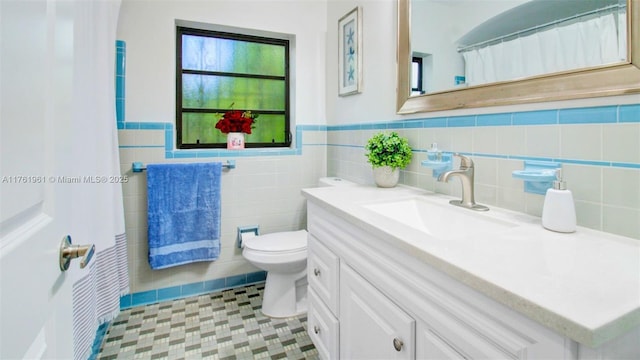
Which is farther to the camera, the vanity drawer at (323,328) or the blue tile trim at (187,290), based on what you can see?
the blue tile trim at (187,290)

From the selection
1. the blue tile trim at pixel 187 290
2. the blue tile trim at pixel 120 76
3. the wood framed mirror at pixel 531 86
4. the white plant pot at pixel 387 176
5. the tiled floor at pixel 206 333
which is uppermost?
Result: the blue tile trim at pixel 120 76

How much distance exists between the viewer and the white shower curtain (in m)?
1.13

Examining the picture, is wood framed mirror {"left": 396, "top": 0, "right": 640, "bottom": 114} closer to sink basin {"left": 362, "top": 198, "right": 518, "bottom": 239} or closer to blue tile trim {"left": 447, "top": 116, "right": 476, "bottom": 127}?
blue tile trim {"left": 447, "top": 116, "right": 476, "bottom": 127}

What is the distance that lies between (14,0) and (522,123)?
1.27 metres

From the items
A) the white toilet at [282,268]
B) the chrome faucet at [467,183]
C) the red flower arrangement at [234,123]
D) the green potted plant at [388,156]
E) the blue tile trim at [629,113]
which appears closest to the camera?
the blue tile trim at [629,113]

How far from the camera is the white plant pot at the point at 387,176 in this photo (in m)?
1.67

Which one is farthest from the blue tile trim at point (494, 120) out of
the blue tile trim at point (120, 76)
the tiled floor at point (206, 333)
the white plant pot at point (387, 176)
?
the blue tile trim at point (120, 76)

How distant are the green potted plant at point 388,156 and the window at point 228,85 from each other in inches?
42.8

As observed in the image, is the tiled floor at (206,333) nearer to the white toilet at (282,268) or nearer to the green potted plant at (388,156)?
the white toilet at (282,268)

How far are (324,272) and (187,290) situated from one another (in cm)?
133

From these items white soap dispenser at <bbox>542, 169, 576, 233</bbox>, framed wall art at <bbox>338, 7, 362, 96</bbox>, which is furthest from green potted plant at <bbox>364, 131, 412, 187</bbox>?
white soap dispenser at <bbox>542, 169, 576, 233</bbox>

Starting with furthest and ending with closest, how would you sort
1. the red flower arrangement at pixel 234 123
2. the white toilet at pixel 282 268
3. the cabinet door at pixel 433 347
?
the red flower arrangement at pixel 234 123
the white toilet at pixel 282 268
the cabinet door at pixel 433 347

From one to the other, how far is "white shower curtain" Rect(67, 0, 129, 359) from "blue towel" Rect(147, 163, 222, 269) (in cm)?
28

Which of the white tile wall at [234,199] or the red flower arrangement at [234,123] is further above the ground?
the red flower arrangement at [234,123]
